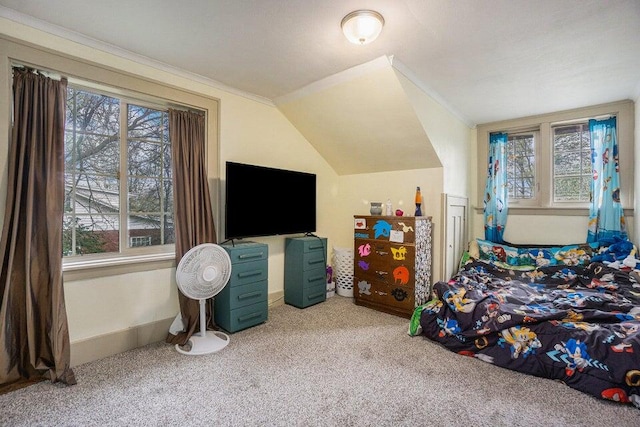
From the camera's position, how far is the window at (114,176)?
2273 mm

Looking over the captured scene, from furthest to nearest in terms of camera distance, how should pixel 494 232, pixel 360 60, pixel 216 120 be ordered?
pixel 494 232 < pixel 216 120 < pixel 360 60

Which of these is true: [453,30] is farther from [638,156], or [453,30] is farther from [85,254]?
[85,254]

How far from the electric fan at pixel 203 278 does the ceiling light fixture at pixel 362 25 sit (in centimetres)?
182

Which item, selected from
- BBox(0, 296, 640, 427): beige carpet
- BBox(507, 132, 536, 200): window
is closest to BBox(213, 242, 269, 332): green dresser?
BBox(0, 296, 640, 427): beige carpet

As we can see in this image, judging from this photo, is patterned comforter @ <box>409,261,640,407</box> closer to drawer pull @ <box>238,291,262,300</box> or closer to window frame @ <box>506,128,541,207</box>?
window frame @ <box>506,128,541,207</box>

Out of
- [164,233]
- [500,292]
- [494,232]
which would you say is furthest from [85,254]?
[494,232]

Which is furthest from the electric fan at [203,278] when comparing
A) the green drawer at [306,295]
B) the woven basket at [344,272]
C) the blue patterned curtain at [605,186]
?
the blue patterned curtain at [605,186]

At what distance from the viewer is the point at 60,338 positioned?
1977mm

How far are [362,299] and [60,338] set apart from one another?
8.58ft

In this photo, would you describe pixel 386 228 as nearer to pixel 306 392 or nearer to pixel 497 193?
pixel 497 193

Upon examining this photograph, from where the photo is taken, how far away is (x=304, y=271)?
335 cm

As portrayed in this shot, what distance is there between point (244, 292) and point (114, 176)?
1.43 m

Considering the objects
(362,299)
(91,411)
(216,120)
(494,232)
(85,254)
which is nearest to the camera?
(91,411)

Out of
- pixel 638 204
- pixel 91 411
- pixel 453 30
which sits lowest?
pixel 91 411
